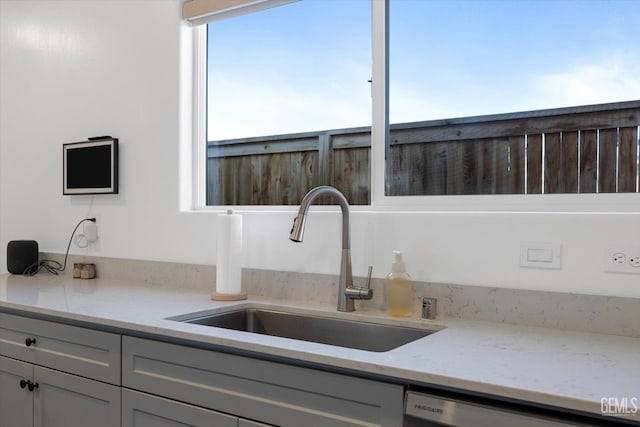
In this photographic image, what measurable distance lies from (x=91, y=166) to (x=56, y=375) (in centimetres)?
122

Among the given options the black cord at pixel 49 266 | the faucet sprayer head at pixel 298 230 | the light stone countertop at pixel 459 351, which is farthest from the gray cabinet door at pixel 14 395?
the faucet sprayer head at pixel 298 230

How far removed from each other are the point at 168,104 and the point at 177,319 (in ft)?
3.86

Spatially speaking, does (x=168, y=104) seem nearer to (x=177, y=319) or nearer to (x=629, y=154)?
(x=177, y=319)

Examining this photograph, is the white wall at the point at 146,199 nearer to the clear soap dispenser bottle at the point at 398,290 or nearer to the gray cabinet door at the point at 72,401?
the clear soap dispenser bottle at the point at 398,290

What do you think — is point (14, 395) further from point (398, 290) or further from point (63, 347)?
point (398, 290)

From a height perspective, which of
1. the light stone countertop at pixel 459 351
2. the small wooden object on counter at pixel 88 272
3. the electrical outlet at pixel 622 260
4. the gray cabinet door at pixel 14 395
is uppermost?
the electrical outlet at pixel 622 260

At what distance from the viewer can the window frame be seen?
170cm

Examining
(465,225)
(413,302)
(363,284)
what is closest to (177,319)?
(363,284)

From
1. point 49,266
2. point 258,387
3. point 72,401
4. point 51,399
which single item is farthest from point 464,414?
point 49,266

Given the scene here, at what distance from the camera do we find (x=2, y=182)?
325cm

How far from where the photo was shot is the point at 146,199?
261cm

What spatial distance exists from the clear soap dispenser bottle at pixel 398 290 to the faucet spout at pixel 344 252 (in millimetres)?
78

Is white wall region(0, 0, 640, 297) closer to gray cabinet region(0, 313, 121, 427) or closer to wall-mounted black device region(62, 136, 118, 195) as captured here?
wall-mounted black device region(62, 136, 118, 195)

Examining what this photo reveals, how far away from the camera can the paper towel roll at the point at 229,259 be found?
2.07 m
